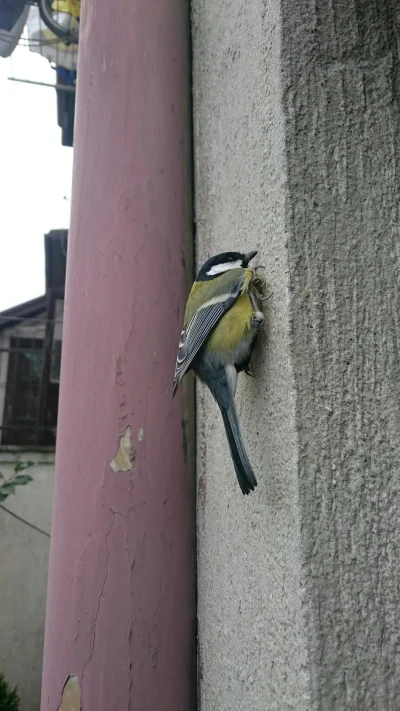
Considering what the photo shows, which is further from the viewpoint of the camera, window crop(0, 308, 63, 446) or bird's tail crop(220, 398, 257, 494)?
window crop(0, 308, 63, 446)

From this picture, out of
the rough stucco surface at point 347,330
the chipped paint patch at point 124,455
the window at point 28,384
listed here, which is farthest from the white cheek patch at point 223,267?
the window at point 28,384

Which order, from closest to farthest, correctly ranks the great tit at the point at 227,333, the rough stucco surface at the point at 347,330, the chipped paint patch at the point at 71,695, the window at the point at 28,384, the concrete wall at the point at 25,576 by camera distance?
the rough stucco surface at the point at 347,330 < the great tit at the point at 227,333 < the chipped paint patch at the point at 71,695 < the concrete wall at the point at 25,576 < the window at the point at 28,384

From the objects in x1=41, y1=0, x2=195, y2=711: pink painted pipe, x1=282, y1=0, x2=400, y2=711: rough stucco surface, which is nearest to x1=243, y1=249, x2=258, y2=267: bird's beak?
x1=282, y1=0, x2=400, y2=711: rough stucco surface

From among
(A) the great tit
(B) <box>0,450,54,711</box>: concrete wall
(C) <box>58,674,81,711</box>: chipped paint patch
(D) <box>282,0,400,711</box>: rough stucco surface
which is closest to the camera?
(D) <box>282,0,400,711</box>: rough stucco surface

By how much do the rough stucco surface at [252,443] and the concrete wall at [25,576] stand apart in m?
2.83

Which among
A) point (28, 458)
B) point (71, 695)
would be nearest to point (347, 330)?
point (71, 695)

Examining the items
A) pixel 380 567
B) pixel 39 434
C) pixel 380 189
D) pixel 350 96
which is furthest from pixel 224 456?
pixel 39 434

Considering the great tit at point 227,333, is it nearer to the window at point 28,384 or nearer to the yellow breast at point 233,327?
the yellow breast at point 233,327

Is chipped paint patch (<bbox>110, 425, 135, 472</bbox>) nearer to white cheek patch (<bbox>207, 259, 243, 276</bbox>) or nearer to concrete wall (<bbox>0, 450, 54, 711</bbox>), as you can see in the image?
white cheek patch (<bbox>207, 259, 243, 276</bbox>)

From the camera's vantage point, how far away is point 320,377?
72cm

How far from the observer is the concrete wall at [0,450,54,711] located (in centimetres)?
343

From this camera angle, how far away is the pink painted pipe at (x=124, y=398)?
3.46 feet

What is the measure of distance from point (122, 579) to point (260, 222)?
0.71m

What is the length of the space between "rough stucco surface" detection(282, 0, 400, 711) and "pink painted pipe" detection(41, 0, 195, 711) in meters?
0.51
